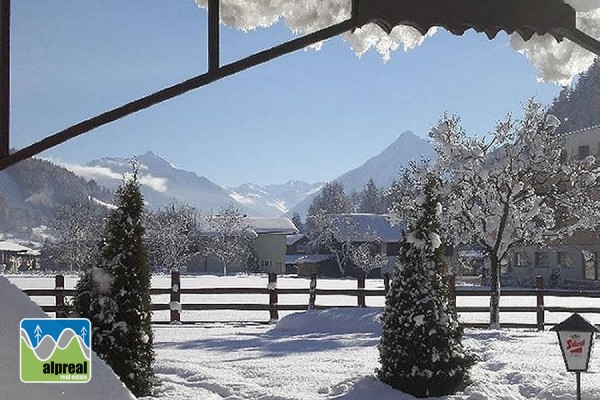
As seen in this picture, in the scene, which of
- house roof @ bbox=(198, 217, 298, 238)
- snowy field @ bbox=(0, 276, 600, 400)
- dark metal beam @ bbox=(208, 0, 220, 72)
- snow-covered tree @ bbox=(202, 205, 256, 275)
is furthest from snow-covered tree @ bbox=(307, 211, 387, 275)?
dark metal beam @ bbox=(208, 0, 220, 72)

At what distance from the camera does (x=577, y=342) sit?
21.2 ft

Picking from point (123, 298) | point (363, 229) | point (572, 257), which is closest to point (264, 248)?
point (363, 229)

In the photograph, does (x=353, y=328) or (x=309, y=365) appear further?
(x=353, y=328)

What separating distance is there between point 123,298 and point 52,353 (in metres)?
3.03

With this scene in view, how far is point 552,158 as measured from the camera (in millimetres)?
18172

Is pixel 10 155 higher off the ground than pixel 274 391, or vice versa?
pixel 10 155

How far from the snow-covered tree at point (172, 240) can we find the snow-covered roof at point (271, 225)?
997 cm

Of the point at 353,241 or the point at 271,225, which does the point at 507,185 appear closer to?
the point at 353,241

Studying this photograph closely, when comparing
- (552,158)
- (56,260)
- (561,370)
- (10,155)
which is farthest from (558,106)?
(10,155)

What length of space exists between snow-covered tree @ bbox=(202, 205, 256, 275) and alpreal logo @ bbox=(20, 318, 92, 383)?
2450 inches

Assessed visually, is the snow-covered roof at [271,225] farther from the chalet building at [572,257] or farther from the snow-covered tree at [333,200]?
the chalet building at [572,257]

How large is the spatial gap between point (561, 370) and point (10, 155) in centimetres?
786

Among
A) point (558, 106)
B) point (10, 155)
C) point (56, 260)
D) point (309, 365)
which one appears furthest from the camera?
point (558, 106)

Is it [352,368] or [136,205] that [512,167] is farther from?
[136,205]
